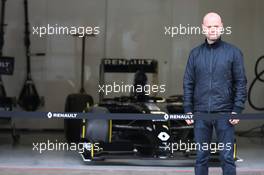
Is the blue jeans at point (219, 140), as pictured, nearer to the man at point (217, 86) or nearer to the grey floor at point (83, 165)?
the man at point (217, 86)

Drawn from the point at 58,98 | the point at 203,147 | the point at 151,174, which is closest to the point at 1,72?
the point at 58,98

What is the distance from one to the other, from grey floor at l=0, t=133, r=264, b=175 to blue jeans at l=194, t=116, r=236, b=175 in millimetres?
1689

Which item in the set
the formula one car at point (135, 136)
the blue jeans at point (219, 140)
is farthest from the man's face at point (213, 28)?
the formula one car at point (135, 136)

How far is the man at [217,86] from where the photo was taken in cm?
513

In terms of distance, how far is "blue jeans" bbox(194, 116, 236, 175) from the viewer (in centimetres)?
514

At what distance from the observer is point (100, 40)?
36.2ft

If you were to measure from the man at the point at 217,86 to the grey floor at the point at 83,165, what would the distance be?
1.83m

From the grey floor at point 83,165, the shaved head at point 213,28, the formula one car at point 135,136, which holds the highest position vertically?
the shaved head at point 213,28

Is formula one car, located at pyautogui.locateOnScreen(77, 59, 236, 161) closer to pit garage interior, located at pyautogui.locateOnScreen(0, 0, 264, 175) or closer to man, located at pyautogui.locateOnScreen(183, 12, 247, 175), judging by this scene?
man, located at pyautogui.locateOnScreen(183, 12, 247, 175)

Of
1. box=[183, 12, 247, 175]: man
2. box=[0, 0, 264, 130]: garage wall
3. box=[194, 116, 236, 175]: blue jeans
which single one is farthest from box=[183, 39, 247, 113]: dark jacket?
box=[0, 0, 264, 130]: garage wall

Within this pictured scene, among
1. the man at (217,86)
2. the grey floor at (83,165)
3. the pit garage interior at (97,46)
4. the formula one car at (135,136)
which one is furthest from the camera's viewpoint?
the pit garage interior at (97,46)

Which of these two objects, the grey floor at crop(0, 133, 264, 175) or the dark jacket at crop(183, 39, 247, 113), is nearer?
the dark jacket at crop(183, 39, 247, 113)

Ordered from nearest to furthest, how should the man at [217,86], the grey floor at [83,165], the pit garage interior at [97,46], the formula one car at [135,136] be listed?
1. the man at [217,86]
2. the grey floor at [83,165]
3. the formula one car at [135,136]
4. the pit garage interior at [97,46]

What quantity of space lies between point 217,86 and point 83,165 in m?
2.78
